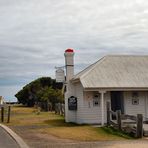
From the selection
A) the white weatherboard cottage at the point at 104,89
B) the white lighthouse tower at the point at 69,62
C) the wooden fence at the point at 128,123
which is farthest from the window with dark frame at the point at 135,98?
the white lighthouse tower at the point at 69,62

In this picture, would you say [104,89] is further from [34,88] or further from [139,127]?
Result: [34,88]

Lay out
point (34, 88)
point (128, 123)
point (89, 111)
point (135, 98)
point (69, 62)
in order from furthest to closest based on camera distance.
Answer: point (34, 88)
point (69, 62)
point (135, 98)
point (89, 111)
point (128, 123)

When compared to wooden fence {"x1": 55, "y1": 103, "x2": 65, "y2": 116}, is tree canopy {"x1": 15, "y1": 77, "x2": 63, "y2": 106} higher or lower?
higher

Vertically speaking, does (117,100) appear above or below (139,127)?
above

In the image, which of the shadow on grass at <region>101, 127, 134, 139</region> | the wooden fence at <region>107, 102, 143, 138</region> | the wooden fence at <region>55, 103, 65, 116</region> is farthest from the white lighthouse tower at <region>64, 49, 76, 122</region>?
the wooden fence at <region>55, 103, 65, 116</region>

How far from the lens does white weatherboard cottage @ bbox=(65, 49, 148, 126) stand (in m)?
25.4

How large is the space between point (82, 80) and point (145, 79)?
4452mm

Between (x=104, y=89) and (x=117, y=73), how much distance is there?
2284 mm

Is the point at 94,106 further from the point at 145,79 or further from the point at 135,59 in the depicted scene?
the point at 135,59

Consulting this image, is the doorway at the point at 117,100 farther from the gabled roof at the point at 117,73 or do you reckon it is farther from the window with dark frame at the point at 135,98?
the gabled roof at the point at 117,73

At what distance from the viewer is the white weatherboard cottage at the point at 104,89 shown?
25438 mm

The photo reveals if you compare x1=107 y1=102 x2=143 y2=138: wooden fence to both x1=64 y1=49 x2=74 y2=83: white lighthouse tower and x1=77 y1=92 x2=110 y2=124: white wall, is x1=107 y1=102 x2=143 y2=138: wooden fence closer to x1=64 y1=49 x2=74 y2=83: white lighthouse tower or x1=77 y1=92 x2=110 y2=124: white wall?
x1=77 y1=92 x2=110 y2=124: white wall

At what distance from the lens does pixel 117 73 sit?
26938 millimetres

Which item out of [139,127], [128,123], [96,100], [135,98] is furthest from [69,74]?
[139,127]
